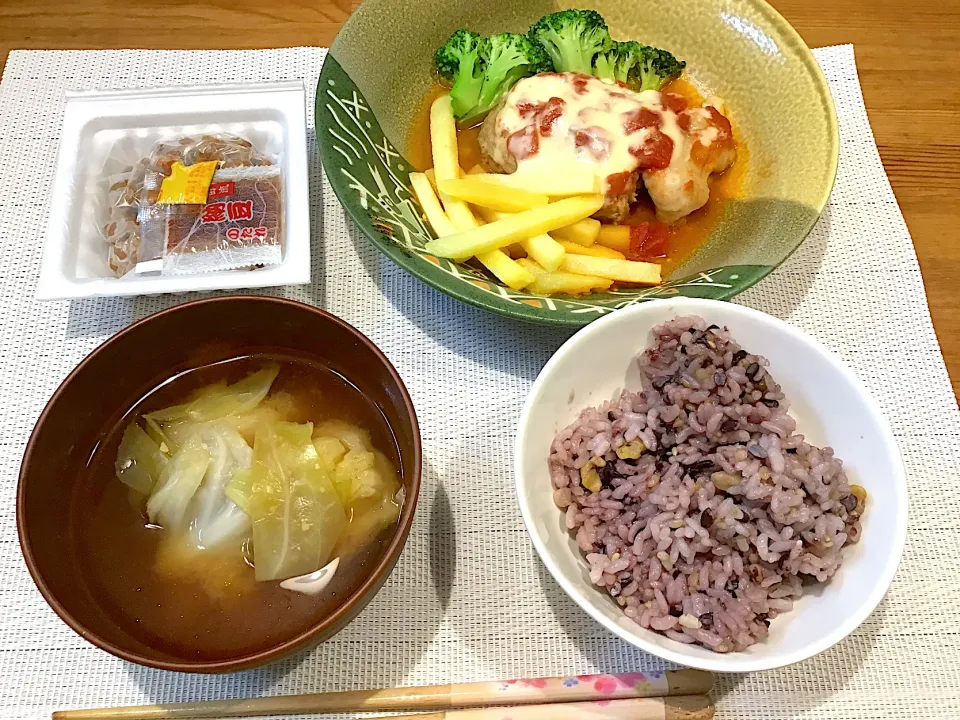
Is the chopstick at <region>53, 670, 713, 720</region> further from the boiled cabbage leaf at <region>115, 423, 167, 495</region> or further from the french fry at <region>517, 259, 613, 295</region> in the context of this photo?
the french fry at <region>517, 259, 613, 295</region>

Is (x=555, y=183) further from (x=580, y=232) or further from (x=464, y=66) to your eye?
(x=464, y=66)

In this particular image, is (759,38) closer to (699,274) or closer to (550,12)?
(550,12)

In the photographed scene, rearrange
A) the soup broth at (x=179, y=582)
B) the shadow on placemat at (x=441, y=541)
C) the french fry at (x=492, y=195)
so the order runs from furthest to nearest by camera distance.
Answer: the french fry at (x=492, y=195) → the shadow on placemat at (x=441, y=541) → the soup broth at (x=179, y=582)

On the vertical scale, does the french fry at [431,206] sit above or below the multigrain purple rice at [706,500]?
above

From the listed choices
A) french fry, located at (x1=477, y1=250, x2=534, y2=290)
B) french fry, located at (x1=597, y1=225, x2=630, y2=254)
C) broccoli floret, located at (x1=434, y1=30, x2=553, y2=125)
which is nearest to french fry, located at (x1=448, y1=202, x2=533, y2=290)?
french fry, located at (x1=477, y1=250, x2=534, y2=290)

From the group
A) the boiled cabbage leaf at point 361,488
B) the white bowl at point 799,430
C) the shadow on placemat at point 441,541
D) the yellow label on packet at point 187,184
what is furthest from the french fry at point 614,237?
the yellow label on packet at point 187,184

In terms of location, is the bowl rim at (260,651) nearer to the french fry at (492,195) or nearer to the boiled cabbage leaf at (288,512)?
the boiled cabbage leaf at (288,512)
